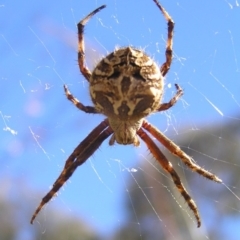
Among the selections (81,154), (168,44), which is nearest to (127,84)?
(168,44)

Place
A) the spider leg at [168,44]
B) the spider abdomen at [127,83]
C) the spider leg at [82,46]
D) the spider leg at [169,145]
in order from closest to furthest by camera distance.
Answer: the spider abdomen at [127,83] < the spider leg at [168,44] < the spider leg at [82,46] < the spider leg at [169,145]

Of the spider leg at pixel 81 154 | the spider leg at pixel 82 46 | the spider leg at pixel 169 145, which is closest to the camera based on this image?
the spider leg at pixel 82 46

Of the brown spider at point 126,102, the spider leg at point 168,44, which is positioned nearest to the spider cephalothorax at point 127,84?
the brown spider at point 126,102

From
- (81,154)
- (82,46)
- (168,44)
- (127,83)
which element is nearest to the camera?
(127,83)

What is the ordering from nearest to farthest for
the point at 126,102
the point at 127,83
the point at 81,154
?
the point at 127,83
the point at 126,102
the point at 81,154

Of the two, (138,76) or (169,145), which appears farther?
(169,145)

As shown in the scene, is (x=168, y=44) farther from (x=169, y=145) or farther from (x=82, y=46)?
(x=169, y=145)

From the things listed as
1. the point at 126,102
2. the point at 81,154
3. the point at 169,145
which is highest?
the point at 126,102

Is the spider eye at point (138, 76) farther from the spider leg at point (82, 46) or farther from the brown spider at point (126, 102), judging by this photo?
the spider leg at point (82, 46)
